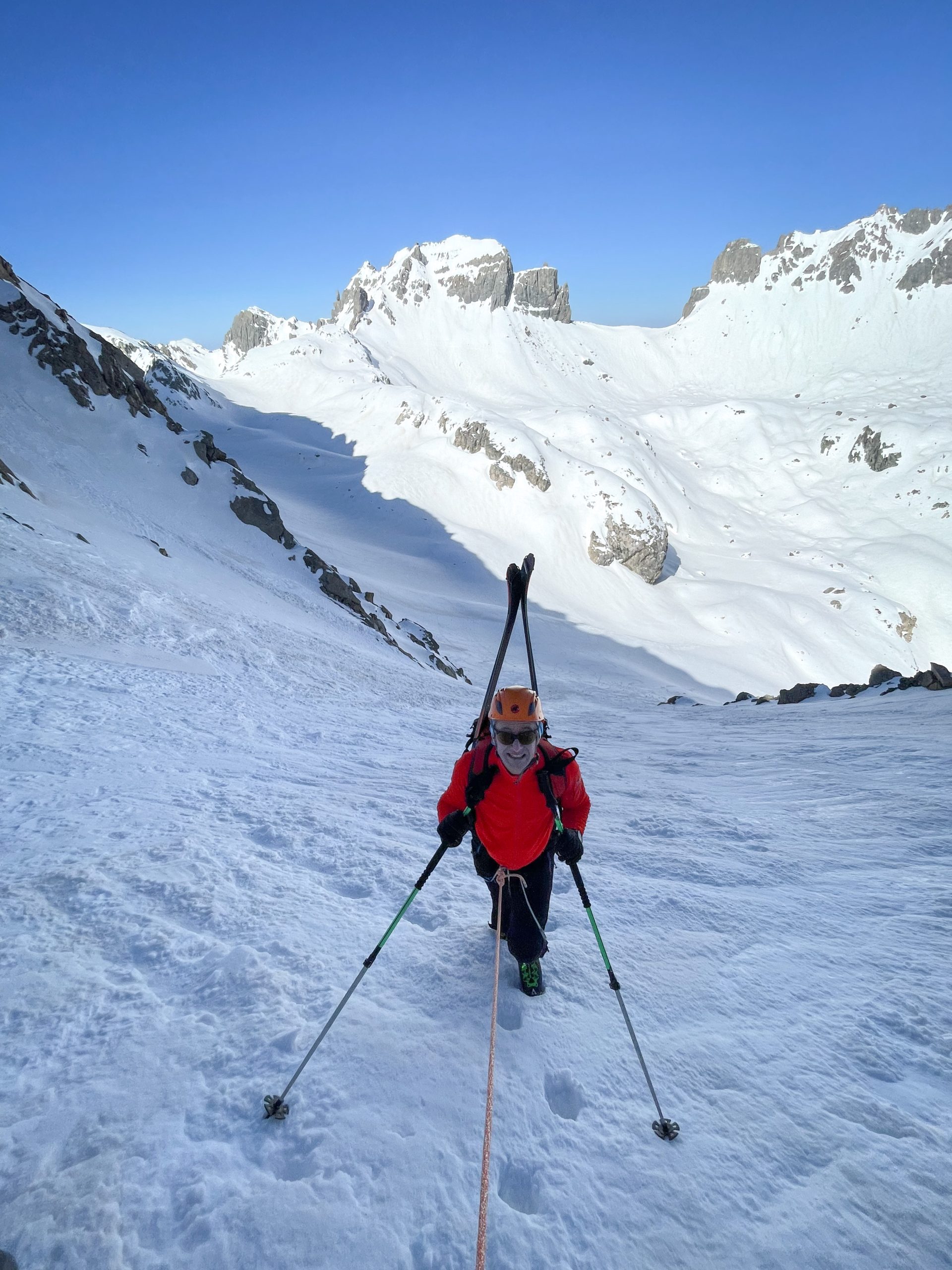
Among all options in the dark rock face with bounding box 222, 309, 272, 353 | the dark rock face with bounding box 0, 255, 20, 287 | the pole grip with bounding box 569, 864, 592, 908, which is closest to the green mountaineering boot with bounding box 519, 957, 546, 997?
the pole grip with bounding box 569, 864, 592, 908

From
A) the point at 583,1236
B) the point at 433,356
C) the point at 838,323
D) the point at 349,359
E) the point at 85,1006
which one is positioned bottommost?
the point at 85,1006

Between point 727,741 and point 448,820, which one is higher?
point 727,741

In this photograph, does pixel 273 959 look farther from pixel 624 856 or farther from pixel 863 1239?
pixel 624 856

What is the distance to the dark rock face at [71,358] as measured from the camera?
76.3ft

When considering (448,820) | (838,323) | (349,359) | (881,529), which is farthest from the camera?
(838,323)

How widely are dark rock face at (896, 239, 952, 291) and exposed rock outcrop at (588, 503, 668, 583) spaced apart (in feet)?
430

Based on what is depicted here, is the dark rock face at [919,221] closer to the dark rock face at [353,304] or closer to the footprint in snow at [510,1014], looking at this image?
the dark rock face at [353,304]

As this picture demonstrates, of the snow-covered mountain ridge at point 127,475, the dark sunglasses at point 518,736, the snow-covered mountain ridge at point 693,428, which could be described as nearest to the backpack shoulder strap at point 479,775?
the dark sunglasses at point 518,736

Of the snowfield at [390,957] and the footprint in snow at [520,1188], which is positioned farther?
the footprint in snow at [520,1188]

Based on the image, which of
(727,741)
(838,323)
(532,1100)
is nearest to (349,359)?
(727,741)

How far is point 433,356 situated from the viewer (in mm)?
118438

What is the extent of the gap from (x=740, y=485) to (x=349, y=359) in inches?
2459

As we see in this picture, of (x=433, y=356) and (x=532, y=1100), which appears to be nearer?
(x=532, y=1100)

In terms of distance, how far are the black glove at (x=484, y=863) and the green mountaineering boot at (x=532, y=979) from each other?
528 mm
